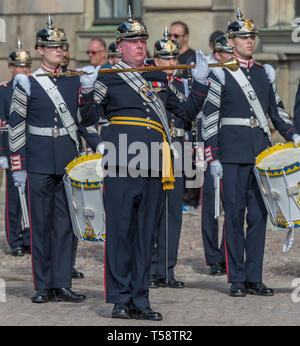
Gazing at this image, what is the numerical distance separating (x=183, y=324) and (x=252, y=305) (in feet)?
3.19

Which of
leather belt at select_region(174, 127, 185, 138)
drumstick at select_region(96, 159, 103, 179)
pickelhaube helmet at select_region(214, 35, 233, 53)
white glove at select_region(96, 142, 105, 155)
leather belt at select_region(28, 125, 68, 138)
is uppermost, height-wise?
pickelhaube helmet at select_region(214, 35, 233, 53)

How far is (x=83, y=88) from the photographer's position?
8211mm

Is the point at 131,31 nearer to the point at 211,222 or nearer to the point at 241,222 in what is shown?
the point at 241,222

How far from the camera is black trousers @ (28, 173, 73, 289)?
9297 mm

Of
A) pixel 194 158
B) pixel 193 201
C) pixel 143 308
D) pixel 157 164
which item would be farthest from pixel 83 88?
pixel 193 201

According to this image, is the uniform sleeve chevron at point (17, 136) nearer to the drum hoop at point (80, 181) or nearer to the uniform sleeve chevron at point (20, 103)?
the uniform sleeve chevron at point (20, 103)

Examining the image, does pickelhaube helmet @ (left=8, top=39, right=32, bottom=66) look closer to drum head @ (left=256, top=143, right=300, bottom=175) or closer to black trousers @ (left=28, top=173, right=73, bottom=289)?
black trousers @ (left=28, top=173, right=73, bottom=289)

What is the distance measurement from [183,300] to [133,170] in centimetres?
141

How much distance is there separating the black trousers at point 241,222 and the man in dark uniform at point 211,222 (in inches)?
47.8

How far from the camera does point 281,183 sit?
898 centimetres

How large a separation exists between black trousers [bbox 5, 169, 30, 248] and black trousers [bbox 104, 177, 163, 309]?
13.1 ft

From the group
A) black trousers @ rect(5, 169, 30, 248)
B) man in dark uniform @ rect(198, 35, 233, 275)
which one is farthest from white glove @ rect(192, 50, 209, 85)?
black trousers @ rect(5, 169, 30, 248)

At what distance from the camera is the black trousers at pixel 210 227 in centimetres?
1095
